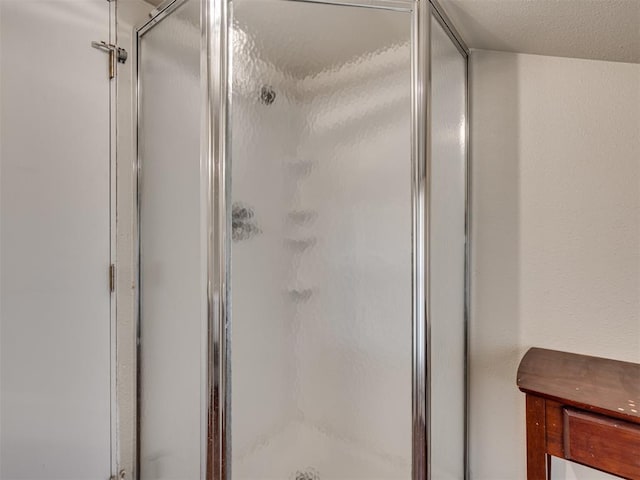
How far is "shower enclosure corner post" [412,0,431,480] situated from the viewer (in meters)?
1.06

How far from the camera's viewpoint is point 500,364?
4.67 feet

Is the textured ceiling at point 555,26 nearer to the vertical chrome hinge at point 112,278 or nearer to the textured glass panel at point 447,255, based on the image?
the textured glass panel at point 447,255

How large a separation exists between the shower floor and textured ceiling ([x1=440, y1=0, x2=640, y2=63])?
1405mm

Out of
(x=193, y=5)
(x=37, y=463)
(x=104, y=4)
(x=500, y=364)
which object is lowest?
(x=37, y=463)

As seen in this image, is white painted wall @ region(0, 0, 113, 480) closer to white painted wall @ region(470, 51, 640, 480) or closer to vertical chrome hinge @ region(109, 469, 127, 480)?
vertical chrome hinge @ region(109, 469, 127, 480)

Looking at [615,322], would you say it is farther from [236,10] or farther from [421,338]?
[236,10]

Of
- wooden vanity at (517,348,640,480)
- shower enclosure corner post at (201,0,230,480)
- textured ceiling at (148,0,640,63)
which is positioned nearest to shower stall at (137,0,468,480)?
shower enclosure corner post at (201,0,230,480)

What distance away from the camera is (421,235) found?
107cm

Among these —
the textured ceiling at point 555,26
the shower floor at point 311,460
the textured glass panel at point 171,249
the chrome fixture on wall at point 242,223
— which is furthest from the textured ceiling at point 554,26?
the shower floor at point 311,460

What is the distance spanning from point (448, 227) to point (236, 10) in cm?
95

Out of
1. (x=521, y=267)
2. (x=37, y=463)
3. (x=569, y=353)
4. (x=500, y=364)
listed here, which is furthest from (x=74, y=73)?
(x=569, y=353)

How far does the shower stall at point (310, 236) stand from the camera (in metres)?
1.04

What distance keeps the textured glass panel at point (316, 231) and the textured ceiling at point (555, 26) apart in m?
0.29

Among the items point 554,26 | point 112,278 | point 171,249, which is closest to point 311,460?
point 171,249
